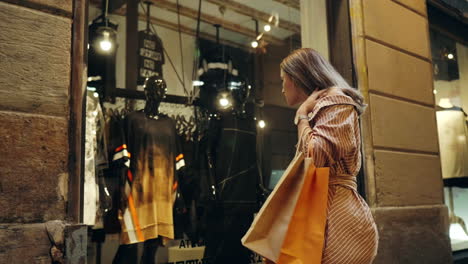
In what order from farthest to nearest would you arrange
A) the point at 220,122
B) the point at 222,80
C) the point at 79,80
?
the point at 222,80 < the point at 220,122 < the point at 79,80

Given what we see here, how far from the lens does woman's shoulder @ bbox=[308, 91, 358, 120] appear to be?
2.00 metres

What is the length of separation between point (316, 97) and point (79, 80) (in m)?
1.19

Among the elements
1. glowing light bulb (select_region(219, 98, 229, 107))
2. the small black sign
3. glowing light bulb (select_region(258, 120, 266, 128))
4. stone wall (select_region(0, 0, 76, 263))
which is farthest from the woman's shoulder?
the small black sign

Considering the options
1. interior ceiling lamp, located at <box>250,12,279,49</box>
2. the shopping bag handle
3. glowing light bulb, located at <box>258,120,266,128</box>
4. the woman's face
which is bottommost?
the shopping bag handle

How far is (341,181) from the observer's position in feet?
6.66

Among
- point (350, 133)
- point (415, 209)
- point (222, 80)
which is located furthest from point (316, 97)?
point (222, 80)

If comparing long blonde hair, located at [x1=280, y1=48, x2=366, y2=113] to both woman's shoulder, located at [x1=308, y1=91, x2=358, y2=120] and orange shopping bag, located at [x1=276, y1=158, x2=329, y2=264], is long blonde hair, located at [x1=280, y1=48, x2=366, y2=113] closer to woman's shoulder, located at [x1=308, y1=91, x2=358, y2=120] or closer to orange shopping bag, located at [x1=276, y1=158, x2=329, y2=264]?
woman's shoulder, located at [x1=308, y1=91, x2=358, y2=120]

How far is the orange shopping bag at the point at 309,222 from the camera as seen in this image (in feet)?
5.94

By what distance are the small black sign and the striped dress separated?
355 cm

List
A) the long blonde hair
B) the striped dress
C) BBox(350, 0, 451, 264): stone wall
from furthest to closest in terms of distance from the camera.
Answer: BBox(350, 0, 451, 264): stone wall
the long blonde hair
the striped dress

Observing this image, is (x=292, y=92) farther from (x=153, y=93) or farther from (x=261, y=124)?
(x=261, y=124)

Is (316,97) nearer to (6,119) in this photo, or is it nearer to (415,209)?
(6,119)

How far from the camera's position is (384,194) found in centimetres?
383

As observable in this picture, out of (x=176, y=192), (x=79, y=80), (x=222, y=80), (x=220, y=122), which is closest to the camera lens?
(x=79, y=80)
